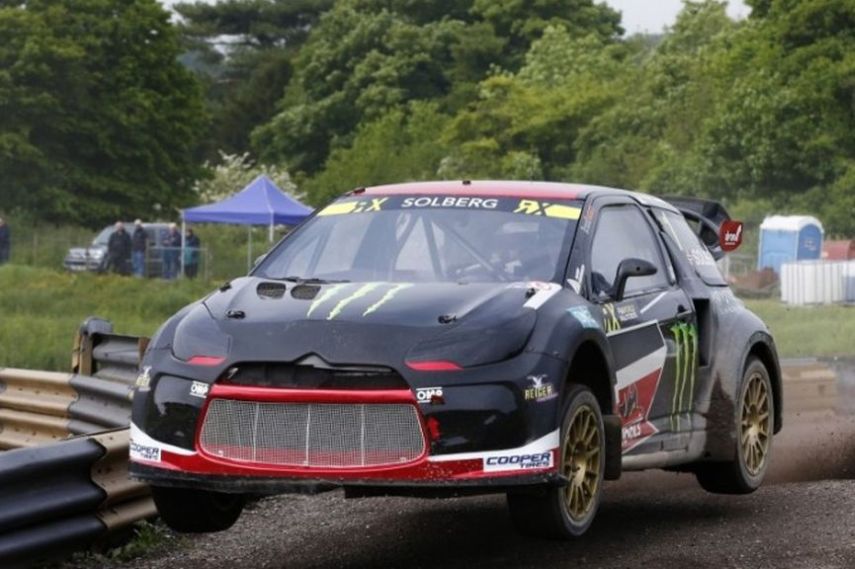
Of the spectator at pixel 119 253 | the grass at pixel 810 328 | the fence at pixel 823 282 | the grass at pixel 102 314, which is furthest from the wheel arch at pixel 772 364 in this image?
the spectator at pixel 119 253

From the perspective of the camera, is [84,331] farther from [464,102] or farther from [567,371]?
[464,102]

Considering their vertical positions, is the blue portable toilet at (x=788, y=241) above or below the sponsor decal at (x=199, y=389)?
above

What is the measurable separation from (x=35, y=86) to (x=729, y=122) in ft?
89.0

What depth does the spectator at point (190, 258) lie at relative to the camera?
4456 cm

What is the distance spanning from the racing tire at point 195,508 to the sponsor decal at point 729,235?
4.28m

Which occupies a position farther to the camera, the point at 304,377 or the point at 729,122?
the point at 729,122

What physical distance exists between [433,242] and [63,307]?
952 inches

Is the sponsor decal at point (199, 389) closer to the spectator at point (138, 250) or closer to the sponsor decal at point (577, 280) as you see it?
the sponsor decal at point (577, 280)

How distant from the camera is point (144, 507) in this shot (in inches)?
329

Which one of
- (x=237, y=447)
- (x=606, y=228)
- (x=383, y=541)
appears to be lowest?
(x=383, y=541)

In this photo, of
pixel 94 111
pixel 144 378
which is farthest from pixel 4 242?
pixel 144 378

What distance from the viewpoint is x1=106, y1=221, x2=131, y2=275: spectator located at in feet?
148

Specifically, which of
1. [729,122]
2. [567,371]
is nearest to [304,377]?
[567,371]

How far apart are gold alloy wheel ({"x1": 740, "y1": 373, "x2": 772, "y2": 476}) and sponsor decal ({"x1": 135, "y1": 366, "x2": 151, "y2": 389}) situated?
3.38 m
